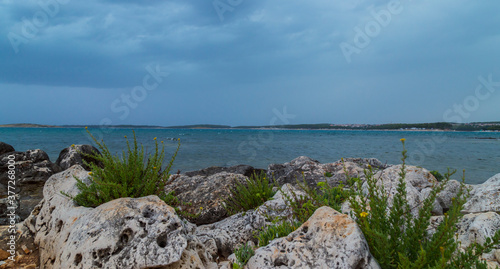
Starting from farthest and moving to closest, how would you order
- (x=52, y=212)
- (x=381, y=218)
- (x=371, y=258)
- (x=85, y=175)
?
(x=85, y=175), (x=52, y=212), (x=381, y=218), (x=371, y=258)

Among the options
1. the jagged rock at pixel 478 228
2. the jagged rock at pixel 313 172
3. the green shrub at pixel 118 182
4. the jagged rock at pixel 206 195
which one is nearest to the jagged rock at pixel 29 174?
the jagged rock at pixel 206 195

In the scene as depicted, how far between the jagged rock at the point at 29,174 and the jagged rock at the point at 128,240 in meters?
5.55

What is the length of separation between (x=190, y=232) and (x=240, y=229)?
3.62 ft

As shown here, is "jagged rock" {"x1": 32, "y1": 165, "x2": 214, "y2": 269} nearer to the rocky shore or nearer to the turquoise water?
the rocky shore

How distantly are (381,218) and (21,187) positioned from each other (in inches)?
413

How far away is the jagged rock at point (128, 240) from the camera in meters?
3.16

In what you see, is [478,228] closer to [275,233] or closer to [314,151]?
[275,233]

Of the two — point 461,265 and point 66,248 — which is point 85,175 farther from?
point 461,265

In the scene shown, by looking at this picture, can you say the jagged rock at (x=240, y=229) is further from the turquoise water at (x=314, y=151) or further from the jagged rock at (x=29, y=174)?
the jagged rock at (x=29, y=174)

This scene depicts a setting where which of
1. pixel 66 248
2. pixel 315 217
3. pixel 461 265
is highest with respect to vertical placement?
pixel 315 217

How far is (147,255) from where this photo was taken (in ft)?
10.3

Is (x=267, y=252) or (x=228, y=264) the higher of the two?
(x=267, y=252)

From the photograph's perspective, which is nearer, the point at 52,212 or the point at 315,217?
the point at 315,217

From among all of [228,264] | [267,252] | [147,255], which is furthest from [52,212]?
[267,252]
